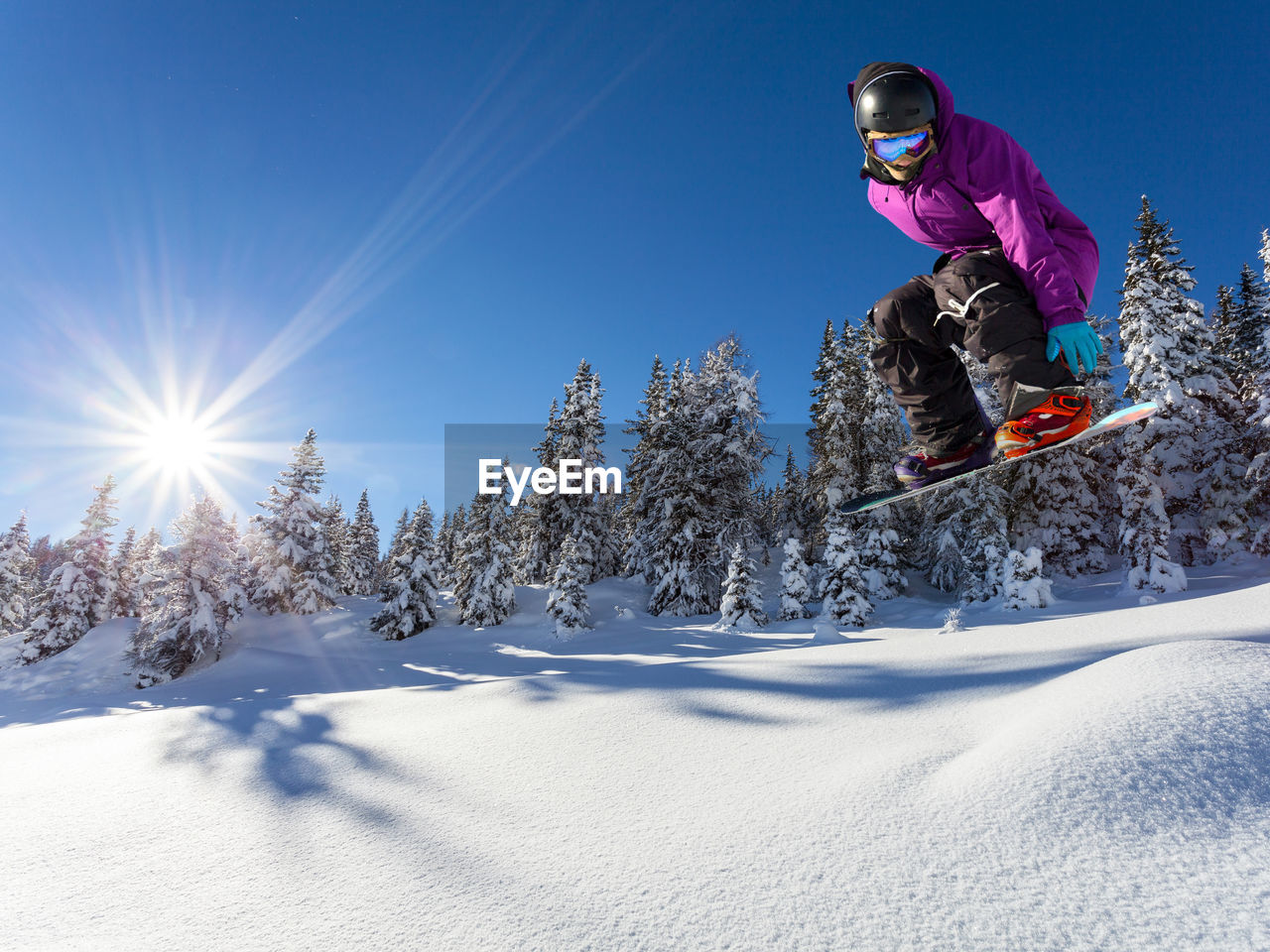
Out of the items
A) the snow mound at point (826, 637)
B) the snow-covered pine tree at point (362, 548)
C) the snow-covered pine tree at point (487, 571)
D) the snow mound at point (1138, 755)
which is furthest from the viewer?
the snow-covered pine tree at point (362, 548)

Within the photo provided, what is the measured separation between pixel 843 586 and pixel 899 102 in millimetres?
17951

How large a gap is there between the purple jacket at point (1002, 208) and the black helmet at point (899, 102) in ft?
0.36

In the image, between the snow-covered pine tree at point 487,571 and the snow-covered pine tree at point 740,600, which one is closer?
the snow-covered pine tree at point 740,600

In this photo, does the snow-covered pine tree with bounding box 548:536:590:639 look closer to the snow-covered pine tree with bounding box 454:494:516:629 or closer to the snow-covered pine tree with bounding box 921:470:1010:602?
the snow-covered pine tree with bounding box 454:494:516:629

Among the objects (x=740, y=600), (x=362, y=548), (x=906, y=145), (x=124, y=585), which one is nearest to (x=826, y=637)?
(x=740, y=600)

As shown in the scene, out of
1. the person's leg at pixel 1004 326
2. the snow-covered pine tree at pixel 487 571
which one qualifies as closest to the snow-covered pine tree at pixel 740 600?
the snow-covered pine tree at pixel 487 571

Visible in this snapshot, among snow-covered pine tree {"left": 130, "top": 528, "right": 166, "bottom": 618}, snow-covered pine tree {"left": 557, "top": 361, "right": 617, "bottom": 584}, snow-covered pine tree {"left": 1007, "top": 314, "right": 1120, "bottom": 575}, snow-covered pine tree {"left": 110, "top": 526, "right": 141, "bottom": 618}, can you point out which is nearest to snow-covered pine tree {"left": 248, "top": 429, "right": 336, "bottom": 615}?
snow-covered pine tree {"left": 130, "top": 528, "right": 166, "bottom": 618}

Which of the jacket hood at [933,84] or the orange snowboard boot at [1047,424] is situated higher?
the jacket hood at [933,84]

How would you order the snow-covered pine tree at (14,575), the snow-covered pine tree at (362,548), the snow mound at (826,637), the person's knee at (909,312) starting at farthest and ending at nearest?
the snow-covered pine tree at (362,548)
the snow-covered pine tree at (14,575)
the snow mound at (826,637)
the person's knee at (909,312)

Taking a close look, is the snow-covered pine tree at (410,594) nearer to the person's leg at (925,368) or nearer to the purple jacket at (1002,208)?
the person's leg at (925,368)

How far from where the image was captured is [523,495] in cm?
3031

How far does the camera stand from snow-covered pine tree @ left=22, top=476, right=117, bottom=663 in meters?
24.1

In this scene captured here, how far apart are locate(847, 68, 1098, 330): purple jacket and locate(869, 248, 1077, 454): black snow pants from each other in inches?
4.1

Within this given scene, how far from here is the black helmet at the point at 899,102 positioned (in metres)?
2.72
